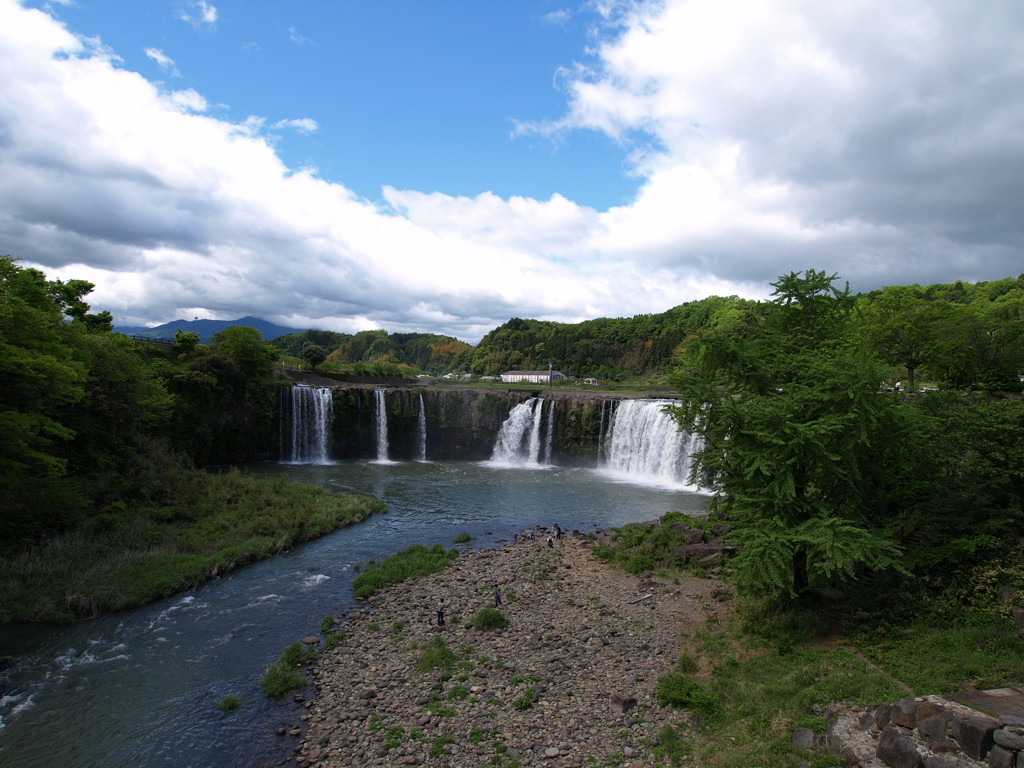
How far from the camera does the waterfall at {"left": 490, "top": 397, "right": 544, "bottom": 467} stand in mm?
43281

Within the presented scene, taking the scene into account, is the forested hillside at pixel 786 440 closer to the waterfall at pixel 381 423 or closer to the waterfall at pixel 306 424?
the waterfall at pixel 306 424

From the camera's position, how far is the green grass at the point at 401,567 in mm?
16469

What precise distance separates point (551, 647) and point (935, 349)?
26.9 metres

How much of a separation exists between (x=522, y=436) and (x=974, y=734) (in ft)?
124

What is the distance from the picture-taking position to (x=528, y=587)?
16172 millimetres

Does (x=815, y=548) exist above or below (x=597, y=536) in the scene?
above

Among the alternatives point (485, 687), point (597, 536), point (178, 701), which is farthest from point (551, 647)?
point (597, 536)

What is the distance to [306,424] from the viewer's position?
4278cm

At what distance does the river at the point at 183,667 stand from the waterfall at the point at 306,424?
21.5 meters

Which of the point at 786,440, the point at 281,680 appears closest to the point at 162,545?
the point at 281,680

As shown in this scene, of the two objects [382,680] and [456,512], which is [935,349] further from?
[382,680]

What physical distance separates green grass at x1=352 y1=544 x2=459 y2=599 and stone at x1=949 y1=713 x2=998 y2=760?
546 inches

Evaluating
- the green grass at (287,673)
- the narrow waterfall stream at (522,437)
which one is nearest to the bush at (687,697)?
the green grass at (287,673)

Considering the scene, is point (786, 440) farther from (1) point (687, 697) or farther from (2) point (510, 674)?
(2) point (510, 674)
